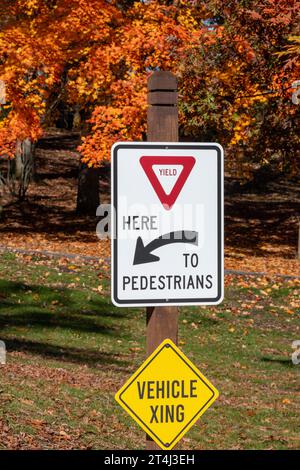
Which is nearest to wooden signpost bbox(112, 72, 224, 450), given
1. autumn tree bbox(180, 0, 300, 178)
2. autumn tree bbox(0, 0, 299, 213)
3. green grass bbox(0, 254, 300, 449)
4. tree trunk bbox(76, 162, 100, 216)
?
green grass bbox(0, 254, 300, 449)

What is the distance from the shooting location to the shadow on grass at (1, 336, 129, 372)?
15.7 m

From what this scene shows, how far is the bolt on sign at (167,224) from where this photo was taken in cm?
568

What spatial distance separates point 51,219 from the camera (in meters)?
35.0

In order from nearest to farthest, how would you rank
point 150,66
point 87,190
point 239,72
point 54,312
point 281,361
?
point 281,361
point 54,312
point 239,72
point 150,66
point 87,190

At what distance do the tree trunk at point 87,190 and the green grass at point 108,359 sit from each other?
35.0ft

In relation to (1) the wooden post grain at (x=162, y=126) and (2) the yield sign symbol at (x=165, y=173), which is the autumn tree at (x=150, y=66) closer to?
(1) the wooden post grain at (x=162, y=126)

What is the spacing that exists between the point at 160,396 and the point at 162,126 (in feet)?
5.47

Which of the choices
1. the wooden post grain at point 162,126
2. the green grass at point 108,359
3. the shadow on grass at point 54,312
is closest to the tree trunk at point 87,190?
the green grass at point 108,359

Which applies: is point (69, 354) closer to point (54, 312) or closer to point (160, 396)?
point (54, 312)

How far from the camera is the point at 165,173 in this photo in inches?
225

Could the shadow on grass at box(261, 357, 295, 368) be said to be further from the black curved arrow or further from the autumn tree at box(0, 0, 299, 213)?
the black curved arrow

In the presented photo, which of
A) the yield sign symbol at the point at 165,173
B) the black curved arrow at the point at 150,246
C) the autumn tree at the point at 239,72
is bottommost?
the black curved arrow at the point at 150,246

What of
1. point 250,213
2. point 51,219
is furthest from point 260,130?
point 250,213

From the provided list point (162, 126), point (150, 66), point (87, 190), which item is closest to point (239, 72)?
point (150, 66)
